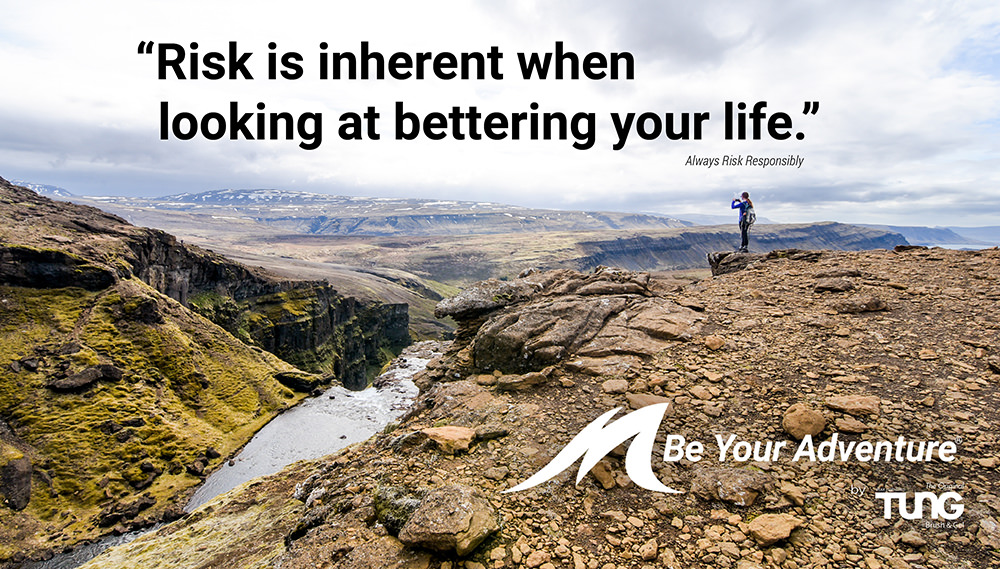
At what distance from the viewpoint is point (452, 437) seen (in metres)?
12.2

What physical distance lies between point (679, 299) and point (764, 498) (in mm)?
12118

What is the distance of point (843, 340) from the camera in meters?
14.2

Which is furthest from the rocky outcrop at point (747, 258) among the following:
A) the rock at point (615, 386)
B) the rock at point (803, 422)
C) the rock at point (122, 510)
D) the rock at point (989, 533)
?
the rock at point (122, 510)

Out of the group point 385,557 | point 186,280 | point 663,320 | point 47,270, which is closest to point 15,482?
point 47,270

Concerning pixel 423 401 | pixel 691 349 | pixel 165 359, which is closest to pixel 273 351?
pixel 165 359

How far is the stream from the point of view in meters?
43.7

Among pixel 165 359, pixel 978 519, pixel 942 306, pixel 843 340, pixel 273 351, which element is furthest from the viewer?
pixel 273 351

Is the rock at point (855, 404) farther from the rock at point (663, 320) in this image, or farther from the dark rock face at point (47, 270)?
the dark rock face at point (47, 270)

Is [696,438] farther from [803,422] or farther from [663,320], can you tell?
[663,320]

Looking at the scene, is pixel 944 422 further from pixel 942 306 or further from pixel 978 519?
pixel 942 306

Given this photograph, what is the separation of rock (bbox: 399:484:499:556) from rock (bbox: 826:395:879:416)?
944 centimetres

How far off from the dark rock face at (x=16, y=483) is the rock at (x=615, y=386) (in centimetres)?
6269

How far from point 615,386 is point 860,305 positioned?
10.9 m

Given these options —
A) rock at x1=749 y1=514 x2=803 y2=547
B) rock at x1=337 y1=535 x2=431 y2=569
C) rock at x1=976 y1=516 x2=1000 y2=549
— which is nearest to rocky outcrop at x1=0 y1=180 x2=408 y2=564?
rock at x1=337 y1=535 x2=431 y2=569
